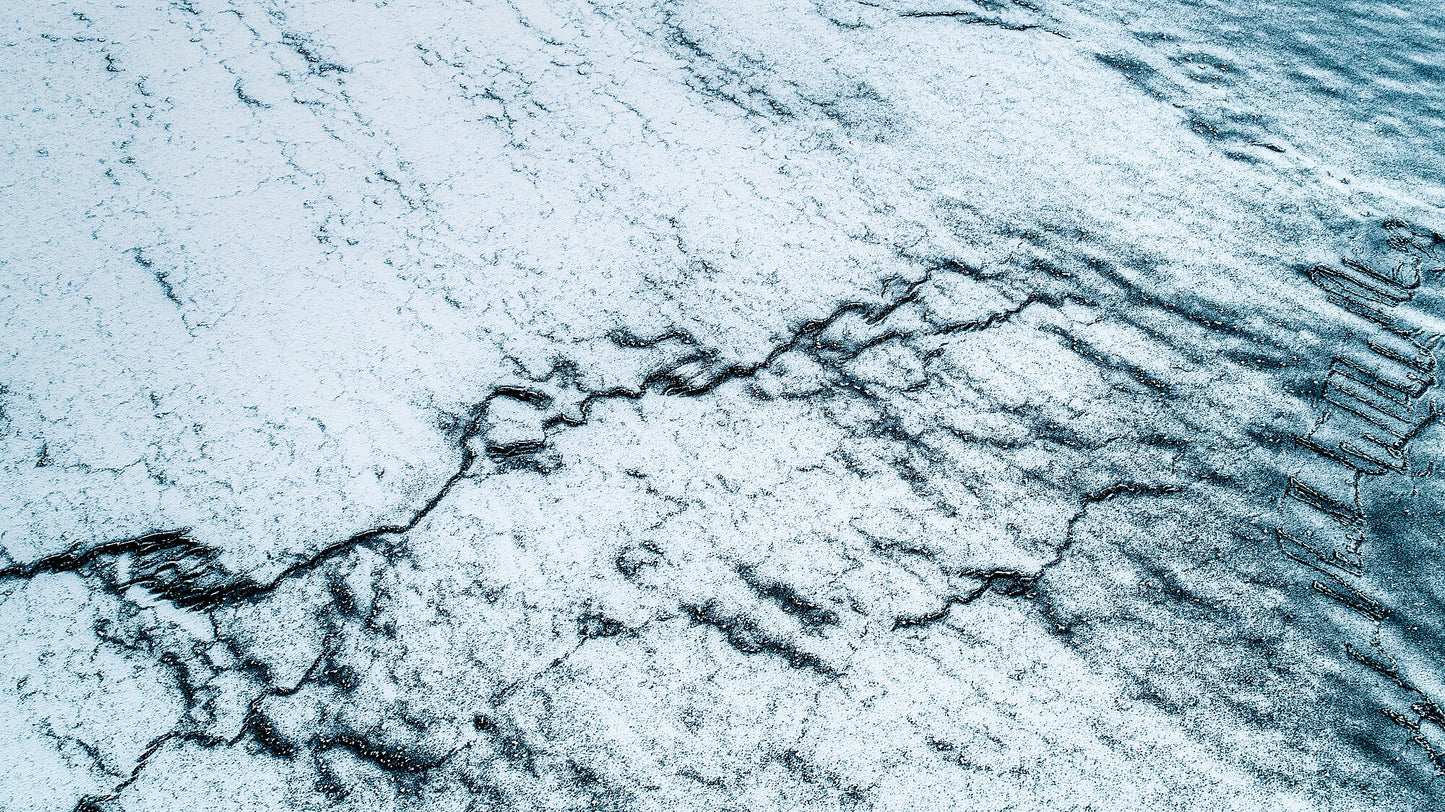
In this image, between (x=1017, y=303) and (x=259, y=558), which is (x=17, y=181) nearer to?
(x=259, y=558)

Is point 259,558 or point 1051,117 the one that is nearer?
point 259,558

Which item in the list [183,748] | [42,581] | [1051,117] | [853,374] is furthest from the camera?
[1051,117]

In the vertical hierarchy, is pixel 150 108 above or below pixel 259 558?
above

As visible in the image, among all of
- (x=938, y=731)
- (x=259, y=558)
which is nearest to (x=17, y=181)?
(x=259, y=558)

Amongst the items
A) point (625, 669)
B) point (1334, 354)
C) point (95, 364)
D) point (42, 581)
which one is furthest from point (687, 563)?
point (1334, 354)

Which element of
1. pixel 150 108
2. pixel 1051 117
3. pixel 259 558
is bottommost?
pixel 259 558

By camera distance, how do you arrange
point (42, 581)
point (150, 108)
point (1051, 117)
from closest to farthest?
point (42, 581)
point (150, 108)
point (1051, 117)

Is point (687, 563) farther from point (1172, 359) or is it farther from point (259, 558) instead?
point (1172, 359)
